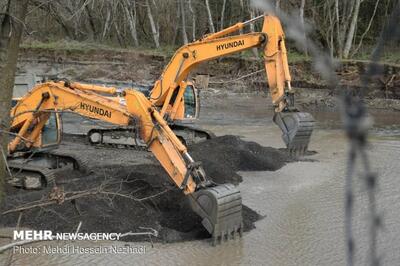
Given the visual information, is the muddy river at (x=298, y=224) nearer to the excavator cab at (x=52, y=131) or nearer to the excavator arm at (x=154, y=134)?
the excavator arm at (x=154, y=134)

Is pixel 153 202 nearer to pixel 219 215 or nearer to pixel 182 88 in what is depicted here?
pixel 219 215

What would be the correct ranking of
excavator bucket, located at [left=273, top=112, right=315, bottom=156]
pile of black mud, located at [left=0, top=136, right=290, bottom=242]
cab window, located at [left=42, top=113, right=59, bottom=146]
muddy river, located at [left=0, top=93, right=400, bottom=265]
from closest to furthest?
muddy river, located at [left=0, top=93, right=400, bottom=265]
pile of black mud, located at [left=0, top=136, right=290, bottom=242]
cab window, located at [left=42, top=113, right=59, bottom=146]
excavator bucket, located at [left=273, top=112, right=315, bottom=156]

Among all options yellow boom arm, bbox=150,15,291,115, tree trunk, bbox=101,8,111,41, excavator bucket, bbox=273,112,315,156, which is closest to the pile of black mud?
excavator bucket, bbox=273,112,315,156

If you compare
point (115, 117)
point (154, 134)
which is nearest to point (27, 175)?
point (115, 117)

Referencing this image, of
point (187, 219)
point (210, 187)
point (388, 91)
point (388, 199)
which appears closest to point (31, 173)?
point (187, 219)

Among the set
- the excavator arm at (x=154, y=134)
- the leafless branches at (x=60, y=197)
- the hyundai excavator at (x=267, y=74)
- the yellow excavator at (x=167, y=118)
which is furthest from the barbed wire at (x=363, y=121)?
the hyundai excavator at (x=267, y=74)

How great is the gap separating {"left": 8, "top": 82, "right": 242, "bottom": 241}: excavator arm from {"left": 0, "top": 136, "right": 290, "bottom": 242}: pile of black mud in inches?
21.2

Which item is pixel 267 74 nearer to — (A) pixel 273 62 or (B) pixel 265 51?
(A) pixel 273 62

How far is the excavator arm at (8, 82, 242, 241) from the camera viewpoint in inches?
299

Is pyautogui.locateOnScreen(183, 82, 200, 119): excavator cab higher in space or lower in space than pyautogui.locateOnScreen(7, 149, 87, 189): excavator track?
higher

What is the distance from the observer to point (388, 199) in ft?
32.5

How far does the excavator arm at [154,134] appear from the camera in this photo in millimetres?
7590

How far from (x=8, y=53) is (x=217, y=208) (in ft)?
10.3

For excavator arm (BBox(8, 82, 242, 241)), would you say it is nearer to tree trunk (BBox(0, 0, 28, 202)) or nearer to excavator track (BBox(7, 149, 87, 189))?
tree trunk (BBox(0, 0, 28, 202))
